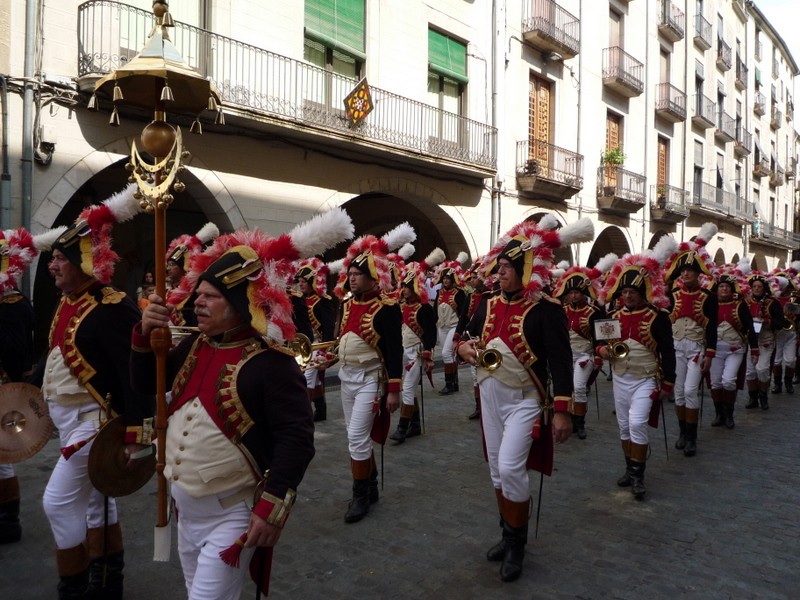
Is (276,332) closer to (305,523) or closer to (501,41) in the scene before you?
(305,523)

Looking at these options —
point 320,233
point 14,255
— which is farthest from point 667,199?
point 320,233

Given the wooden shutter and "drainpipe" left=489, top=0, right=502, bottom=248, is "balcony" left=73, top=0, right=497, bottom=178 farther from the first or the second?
the wooden shutter

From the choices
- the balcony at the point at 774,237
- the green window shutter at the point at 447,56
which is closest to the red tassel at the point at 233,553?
the green window shutter at the point at 447,56

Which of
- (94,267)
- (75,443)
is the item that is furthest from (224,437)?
(94,267)

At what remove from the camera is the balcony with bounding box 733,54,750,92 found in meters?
37.7

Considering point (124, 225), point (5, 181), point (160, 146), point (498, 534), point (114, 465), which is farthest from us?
point (124, 225)

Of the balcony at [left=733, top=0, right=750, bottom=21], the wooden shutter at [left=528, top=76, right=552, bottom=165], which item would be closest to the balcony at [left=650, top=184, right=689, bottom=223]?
the wooden shutter at [left=528, top=76, right=552, bottom=165]

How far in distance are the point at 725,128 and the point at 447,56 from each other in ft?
76.6

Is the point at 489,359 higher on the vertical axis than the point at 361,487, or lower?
higher

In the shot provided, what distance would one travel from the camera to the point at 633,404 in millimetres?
6633

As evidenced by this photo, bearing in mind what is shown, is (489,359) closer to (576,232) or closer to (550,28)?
(576,232)

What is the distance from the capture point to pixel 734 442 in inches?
347

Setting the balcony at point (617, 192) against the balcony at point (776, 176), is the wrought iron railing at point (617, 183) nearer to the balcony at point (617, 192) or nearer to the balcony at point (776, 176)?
the balcony at point (617, 192)

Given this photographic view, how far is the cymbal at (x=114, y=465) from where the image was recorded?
344 cm
